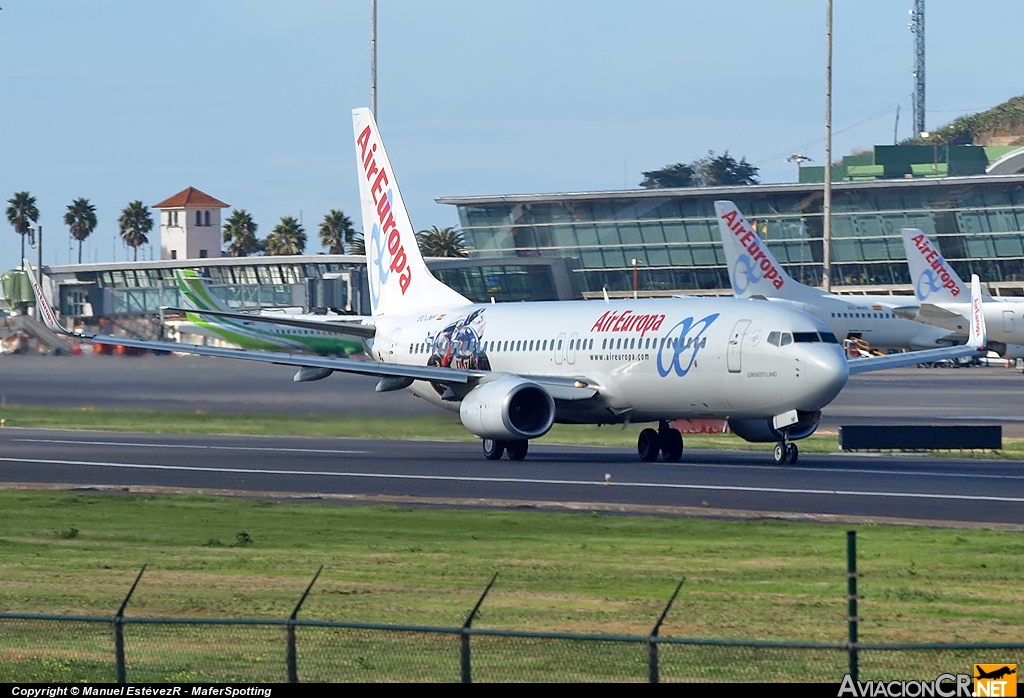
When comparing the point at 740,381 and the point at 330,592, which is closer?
the point at 330,592

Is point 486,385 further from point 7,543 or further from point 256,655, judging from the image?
point 256,655

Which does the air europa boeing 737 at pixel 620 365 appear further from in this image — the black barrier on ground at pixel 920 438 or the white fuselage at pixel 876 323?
the white fuselage at pixel 876 323

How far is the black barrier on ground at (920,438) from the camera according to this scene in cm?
4116

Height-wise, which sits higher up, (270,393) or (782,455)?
(270,393)

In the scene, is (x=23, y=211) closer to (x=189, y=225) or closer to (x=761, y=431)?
(x=189, y=225)

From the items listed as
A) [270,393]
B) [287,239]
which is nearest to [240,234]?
[287,239]

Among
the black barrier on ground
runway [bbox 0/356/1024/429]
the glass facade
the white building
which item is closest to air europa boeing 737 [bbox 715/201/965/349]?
runway [bbox 0/356/1024/429]

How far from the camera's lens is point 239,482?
33500mm

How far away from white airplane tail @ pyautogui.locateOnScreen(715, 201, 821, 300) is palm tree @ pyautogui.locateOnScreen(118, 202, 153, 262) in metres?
119

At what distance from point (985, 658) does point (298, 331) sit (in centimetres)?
8505

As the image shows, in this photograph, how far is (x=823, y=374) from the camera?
34.6m

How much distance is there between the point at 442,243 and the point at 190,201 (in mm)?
28665

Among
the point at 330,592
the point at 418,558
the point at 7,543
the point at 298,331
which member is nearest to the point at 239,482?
the point at 7,543

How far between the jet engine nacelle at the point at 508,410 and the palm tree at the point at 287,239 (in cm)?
14711
